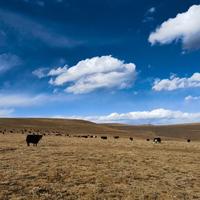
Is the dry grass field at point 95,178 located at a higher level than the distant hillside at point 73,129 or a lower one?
lower

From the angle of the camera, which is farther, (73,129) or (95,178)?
(73,129)

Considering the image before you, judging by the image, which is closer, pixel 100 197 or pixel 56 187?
pixel 100 197

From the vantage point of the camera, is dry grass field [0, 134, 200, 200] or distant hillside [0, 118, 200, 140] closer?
dry grass field [0, 134, 200, 200]

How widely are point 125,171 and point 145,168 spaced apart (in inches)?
84.3

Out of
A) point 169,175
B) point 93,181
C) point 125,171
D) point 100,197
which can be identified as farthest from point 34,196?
point 169,175

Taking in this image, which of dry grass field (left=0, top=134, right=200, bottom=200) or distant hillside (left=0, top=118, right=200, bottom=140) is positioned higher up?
distant hillside (left=0, top=118, right=200, bottom=140)

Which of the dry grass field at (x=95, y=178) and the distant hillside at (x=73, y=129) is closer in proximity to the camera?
the dry grass field at (x=95, y=178)

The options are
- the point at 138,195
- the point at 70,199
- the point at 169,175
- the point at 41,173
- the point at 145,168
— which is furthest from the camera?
the point at 145,168

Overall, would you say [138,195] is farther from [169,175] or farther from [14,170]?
[14,170]

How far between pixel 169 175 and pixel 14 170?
29.3ft

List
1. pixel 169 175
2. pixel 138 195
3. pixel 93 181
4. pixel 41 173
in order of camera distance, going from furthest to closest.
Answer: pixel 169 175 < pixel 41 173 < pixel 93 181 < pixel 138 195

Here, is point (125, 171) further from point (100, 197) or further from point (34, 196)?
point (34, 196)

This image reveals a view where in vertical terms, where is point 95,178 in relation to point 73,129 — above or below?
below

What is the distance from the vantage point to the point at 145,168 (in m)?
23.5
